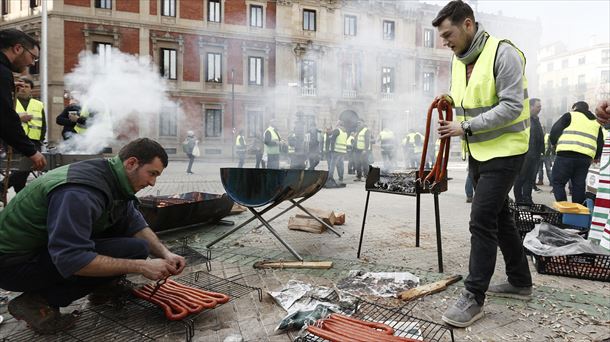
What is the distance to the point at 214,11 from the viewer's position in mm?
26750

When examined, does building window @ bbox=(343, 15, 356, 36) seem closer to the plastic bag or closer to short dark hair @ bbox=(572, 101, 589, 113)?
short dark hair @ bbox=(572, 101, 589, 113)

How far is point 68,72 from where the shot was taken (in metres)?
24.0

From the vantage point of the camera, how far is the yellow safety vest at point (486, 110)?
8.71 feet

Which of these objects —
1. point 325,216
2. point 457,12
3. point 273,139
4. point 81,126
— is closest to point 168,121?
point 273,139

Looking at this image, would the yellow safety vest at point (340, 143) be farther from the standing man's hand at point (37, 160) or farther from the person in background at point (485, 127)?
the person in background at point (485, 127)

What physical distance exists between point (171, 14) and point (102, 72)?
23.2ft

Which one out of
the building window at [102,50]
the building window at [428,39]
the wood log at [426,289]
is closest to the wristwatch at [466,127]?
the wood log at [426,289]

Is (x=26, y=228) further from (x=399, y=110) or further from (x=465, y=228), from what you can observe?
(x=399, y=110)

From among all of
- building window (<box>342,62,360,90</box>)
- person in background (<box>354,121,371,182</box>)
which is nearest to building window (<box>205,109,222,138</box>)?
building window (<box>342,62,360,90</box>)

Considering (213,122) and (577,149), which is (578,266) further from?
(213,122)

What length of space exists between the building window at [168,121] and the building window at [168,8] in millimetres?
5875

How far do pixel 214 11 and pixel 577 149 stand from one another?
25324 mm

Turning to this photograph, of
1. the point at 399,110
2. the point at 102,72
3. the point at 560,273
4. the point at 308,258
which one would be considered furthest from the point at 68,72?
the point at 560,273

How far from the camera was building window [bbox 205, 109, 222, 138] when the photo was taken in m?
27.0
